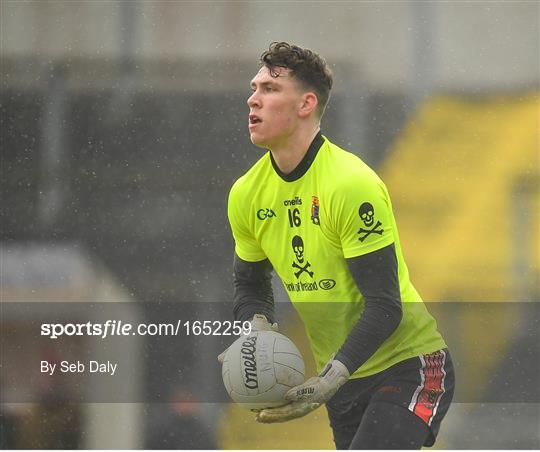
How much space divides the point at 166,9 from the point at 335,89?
924 millimetres

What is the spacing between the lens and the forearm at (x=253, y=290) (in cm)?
455

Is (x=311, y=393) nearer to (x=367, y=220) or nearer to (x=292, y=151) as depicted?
(x=367, y=220)

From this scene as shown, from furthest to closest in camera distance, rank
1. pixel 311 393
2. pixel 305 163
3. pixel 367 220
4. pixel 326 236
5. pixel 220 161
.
Answer: 1. pixel 220 161
2. pixel 305 163
3. pixel 326 236
4. pixel 367 220
5. pixel 311 393

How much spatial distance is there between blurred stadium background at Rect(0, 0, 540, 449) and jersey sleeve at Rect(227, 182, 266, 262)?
1.13 m

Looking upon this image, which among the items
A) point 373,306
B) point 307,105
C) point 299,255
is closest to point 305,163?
point 307,105

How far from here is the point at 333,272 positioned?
14.4ft

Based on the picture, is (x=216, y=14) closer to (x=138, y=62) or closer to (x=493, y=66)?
(x=138, y=62)

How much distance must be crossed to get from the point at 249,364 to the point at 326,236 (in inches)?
21.7

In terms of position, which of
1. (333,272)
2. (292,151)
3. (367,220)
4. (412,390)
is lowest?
(412,390)

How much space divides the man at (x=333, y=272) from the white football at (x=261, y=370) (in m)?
0.09

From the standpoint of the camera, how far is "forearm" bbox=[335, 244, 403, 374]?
4.08 meters

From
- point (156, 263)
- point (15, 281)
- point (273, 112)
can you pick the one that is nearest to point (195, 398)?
point (156, 263)

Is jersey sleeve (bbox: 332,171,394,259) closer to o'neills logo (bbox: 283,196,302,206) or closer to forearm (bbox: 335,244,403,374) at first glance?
forearm (bbox: 335,244,403,374)

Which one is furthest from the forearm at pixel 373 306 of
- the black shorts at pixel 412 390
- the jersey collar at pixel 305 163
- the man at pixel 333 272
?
the jersey collar at pixel 305 163
